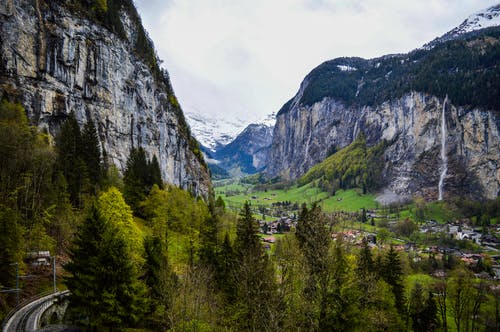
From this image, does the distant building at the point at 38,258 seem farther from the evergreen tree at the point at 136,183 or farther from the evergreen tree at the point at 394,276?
the evergreen tree at the point at 394,276

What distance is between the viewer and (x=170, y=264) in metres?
37.5

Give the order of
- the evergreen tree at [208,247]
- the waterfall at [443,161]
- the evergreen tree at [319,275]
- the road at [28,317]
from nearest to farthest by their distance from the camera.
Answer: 1. the evergreen tree at [319,275]
2. the road at [28,317]
3. the evergreen tree at [208,247]
4. the waterfall at [443,161]

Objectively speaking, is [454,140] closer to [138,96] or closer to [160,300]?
[138,96]

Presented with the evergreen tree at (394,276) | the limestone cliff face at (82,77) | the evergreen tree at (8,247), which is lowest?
the evergreen tree at (394,276)

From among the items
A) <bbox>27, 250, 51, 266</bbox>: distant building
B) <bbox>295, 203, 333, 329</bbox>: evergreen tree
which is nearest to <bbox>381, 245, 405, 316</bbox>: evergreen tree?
<bbox>295, 203, 333, 329</bbox>: evergreen tree

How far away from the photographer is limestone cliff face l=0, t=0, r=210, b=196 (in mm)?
61406

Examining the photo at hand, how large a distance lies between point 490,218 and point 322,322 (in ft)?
523

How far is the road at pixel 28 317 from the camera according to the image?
2545cm

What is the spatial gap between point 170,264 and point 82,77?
57.2 meters

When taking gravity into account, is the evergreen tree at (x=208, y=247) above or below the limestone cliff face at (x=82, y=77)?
below

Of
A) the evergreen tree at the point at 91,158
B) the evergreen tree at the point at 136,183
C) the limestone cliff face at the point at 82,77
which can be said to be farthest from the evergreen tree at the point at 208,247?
the limestone cliff face at the point at 82,77

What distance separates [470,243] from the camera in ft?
395

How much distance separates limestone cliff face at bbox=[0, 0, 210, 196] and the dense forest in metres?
14.1

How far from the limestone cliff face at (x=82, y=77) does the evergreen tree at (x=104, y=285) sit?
47.7m
